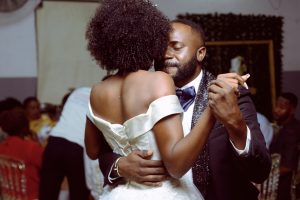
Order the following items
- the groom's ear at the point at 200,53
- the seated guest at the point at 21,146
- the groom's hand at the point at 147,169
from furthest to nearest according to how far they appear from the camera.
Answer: the seated guest at the point at 21,146, the groom's ear at the point at 200,53, the groom's hand at the point at 147,169

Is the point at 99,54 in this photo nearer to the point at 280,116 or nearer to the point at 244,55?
the point at 280,116

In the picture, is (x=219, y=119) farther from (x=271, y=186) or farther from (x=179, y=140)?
(x=271, y=186)

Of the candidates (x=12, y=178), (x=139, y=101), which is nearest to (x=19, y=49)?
(x=12, y=178)

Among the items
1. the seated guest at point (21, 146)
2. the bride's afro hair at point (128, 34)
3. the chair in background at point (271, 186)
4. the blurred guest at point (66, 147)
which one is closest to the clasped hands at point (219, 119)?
the bride's afro hair at point (128, 34)

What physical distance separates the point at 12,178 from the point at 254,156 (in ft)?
7.86

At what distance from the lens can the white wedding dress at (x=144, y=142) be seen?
1.64 metres

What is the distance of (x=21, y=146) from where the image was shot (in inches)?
153

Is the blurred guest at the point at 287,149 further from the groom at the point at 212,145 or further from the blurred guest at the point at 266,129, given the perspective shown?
the groom at the point at 212,145

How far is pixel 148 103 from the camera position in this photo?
1.65 meters

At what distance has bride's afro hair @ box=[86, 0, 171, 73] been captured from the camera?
5.67ft

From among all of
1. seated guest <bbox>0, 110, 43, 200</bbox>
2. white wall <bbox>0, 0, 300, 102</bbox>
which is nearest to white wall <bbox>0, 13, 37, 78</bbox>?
white wall <bbox>0, 0, 300, 102</bbox>

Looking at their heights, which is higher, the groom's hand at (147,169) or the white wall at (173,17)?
the white wall at (173,17)

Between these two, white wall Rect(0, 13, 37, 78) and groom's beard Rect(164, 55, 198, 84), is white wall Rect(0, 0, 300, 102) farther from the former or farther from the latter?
groom's beard Rect(164, 55, 198, 84)

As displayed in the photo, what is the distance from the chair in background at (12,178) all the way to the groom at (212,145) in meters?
1.86
